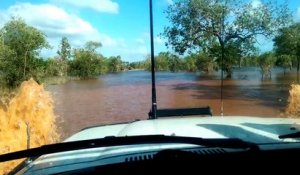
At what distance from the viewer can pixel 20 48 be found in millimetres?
31656

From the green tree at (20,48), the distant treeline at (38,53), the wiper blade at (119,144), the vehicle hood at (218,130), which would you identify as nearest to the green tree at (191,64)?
the distant treeline at (38,53)

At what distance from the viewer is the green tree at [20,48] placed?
31.1 meters

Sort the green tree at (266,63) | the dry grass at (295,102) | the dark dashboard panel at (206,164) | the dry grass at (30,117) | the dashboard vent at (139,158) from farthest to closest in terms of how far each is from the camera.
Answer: the green tree at (266,63) < the dry grass at (295,102) < the dry grass at (30,117) < the dashboard vent at (139,158) < the dark dashboard panel at (206,164)

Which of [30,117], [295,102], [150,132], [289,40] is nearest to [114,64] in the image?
[289,40]

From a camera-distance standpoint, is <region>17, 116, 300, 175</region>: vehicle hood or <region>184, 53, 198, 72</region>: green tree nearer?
<region>17, 116, 300, 175</region>: vehicle hood

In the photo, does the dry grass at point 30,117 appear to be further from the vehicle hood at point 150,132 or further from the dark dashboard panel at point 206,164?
the dark dashboard panel at point 206,164

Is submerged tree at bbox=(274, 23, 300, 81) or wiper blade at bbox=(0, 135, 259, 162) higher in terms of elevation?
submerged tree at bbox=(274, 23, 300, 81)

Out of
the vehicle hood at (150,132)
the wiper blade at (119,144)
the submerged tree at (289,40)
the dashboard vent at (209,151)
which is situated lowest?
the vehicle hood at (150,132)

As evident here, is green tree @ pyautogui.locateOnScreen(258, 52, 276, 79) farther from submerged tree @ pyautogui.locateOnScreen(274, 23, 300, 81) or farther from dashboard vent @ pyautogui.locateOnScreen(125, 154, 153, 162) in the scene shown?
dashboard vent @ pyautogui.locateOnScreen(125, 154, 153, 162)

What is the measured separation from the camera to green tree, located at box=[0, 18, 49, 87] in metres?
31.1

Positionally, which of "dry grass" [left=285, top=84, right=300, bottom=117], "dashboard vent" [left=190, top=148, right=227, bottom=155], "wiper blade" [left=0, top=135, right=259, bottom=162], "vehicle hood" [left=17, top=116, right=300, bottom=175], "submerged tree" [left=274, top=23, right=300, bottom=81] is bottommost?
"dry grass" [left=285, top=84, right=300, bottom=117]

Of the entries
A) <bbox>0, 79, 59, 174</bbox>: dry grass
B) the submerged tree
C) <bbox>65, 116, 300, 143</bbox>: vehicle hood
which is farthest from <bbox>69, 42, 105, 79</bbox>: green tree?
<bbox>65, 116, 300, 143</bbox>: vehicle hood

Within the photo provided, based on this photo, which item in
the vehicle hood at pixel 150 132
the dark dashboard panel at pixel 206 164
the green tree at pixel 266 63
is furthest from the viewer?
the green tree at pixel 266 63

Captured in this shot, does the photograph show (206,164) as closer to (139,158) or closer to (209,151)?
(209,151)
